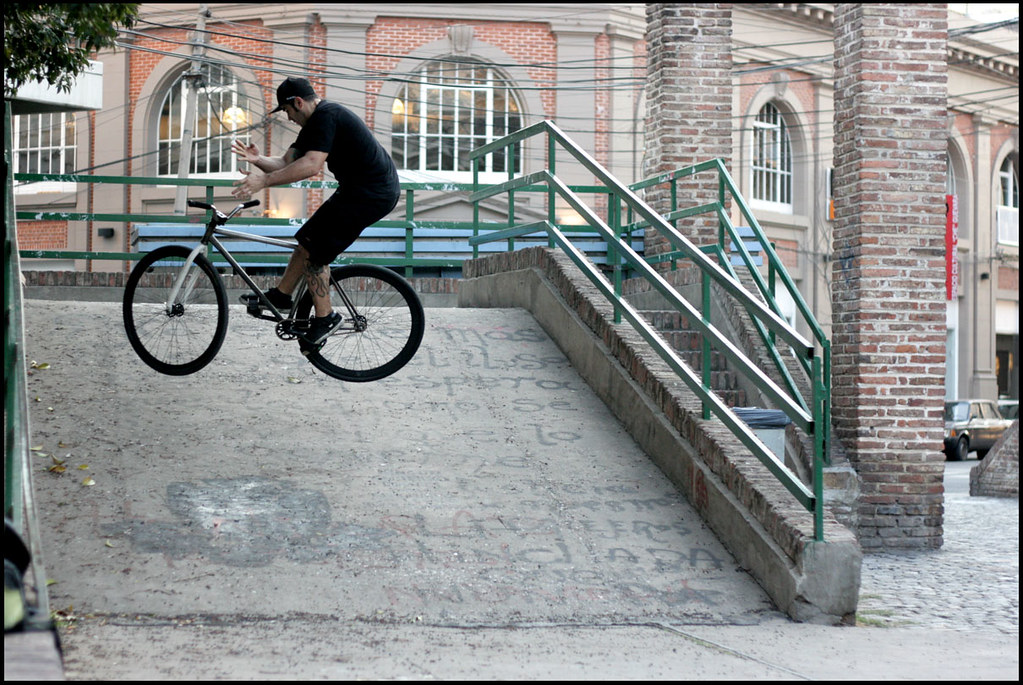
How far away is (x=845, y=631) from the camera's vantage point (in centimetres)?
639

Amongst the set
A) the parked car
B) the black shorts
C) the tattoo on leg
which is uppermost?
the black shorts

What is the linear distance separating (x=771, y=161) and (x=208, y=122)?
46.4 ft

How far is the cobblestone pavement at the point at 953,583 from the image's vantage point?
7.12 metres

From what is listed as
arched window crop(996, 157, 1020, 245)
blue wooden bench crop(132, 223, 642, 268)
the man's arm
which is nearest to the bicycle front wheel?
the man's arm

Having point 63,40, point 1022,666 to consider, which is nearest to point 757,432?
point 1022,666

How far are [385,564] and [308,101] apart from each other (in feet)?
8.76

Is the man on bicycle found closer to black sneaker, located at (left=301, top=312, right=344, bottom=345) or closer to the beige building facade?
black sneaker, located at (left=301, top=312, right=344, bottom=345)

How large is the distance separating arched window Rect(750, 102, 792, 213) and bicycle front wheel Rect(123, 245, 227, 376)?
2538 cm

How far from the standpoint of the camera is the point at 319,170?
23.0 ft

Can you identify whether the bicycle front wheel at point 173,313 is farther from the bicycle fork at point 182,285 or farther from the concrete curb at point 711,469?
the concrete curb at point 711,469

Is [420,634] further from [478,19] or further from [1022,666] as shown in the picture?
[478,19]

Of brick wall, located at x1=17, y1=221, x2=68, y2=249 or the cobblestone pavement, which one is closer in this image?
the cobblestone pavement

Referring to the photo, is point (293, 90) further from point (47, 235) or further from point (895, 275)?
point (47, 235)

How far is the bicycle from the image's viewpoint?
297 inches
